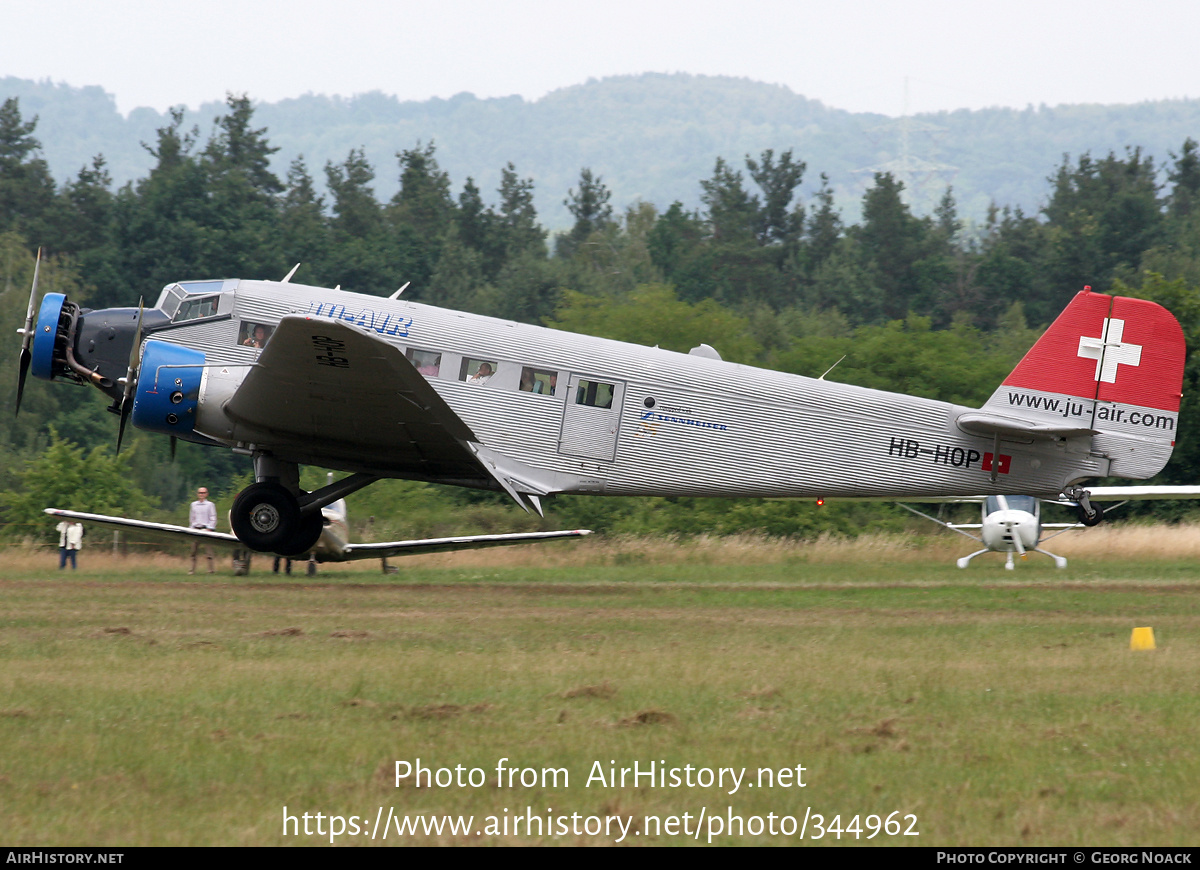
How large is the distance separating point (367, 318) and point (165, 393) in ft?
7.79

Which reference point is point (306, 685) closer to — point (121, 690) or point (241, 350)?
point (121, 690)

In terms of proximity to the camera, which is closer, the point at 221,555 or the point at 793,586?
the point at 793,586

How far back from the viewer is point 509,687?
8.51 meters

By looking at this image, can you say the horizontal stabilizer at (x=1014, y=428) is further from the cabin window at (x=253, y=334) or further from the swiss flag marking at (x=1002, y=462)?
the cabin window at (x=253, y=334)

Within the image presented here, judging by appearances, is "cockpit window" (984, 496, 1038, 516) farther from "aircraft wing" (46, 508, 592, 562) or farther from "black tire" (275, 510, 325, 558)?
"black tire" (275, 510, 325, 558)

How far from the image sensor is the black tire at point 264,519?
13.8 metres

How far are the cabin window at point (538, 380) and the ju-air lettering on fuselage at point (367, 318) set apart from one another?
4.76 ft

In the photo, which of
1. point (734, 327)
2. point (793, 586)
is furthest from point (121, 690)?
point (734, 327)

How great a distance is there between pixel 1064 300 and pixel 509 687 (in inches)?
2267

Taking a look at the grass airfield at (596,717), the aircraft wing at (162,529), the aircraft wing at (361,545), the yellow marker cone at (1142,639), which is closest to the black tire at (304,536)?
the grass airfield at (596,717)

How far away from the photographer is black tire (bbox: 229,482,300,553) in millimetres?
13758

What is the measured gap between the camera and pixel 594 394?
14.1m

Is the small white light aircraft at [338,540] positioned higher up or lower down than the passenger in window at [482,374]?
lower down

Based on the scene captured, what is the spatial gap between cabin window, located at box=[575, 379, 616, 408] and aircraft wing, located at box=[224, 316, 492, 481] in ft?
4.40
